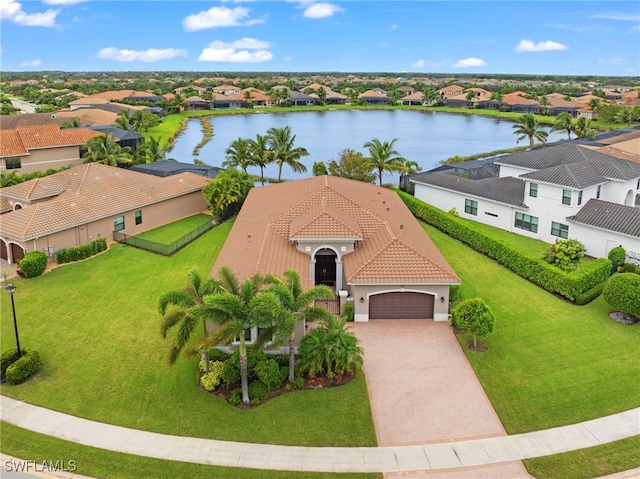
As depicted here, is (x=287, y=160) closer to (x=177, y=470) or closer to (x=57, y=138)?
(x=57, y=138)

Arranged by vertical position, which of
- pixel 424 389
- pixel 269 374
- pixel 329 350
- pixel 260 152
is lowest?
pixel 424 389

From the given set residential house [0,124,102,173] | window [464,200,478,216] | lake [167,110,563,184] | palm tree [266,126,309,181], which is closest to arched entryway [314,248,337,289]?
window [464,200,478,216]

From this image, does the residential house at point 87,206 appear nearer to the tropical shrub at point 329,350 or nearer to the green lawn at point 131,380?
the green lawn at point 131,380

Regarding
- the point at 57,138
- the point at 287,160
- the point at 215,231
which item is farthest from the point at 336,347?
the point at 57,138

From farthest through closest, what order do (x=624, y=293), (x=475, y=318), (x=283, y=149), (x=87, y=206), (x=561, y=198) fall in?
(x=283, y=149)
(x=561, y=198)
(x=87, y=206)
(x=624, y=293)
(x=475, y=318)

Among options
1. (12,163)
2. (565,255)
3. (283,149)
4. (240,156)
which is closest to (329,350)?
(565,255)

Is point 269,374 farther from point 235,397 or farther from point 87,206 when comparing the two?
point 87,206

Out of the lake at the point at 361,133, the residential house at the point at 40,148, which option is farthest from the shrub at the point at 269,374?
the lake at the point at 361,133
